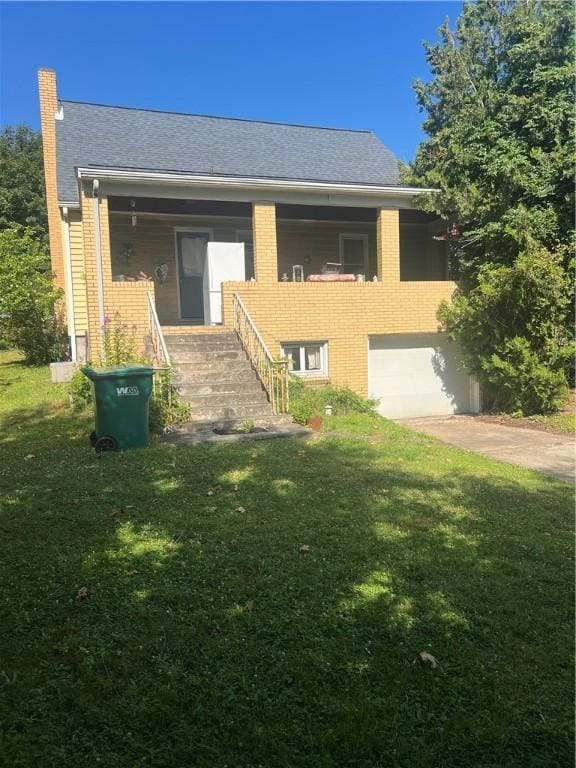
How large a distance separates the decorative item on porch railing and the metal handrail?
1.49 metres

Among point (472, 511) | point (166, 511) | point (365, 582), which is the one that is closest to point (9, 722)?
point (365, 582)

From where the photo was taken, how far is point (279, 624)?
119 inches

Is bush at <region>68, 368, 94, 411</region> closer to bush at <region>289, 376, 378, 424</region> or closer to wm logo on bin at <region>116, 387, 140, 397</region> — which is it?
wm logo on bin at <region>116, 387, 140, 397</region>

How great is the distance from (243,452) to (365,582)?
3.45 meters

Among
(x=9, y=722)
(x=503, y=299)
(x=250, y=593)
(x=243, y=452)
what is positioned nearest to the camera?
(x=9, y=722)

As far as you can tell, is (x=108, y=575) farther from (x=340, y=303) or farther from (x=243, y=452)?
(x=340, y=303)

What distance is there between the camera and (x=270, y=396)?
907cm

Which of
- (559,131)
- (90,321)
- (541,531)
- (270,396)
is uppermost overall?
(559,131)

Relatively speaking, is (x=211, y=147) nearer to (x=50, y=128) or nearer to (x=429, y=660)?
(x=50, y=128)

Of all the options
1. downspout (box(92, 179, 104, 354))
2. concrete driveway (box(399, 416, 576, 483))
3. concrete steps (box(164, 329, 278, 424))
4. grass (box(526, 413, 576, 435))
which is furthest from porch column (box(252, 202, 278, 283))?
grass (box(526, 413, 576, 435))

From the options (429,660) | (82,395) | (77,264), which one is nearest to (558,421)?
(82,395)

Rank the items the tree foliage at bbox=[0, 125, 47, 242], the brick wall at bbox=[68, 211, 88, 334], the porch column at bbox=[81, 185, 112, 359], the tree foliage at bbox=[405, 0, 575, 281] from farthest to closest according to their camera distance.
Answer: the tree foliage at bbox=[0, 125, 47, 242] < the brick wall at bbox=[68, 211, 88, 334] < the tree foliage at bbox=[405, 0, 575, 281] < the porch column at bbox=[81, 185, 112, 359]

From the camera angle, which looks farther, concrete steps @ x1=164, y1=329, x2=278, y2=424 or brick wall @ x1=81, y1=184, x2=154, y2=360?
brick wall @ x1=81, y1=184, x2=154, y2=360

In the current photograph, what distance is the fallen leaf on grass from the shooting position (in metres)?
2.74
